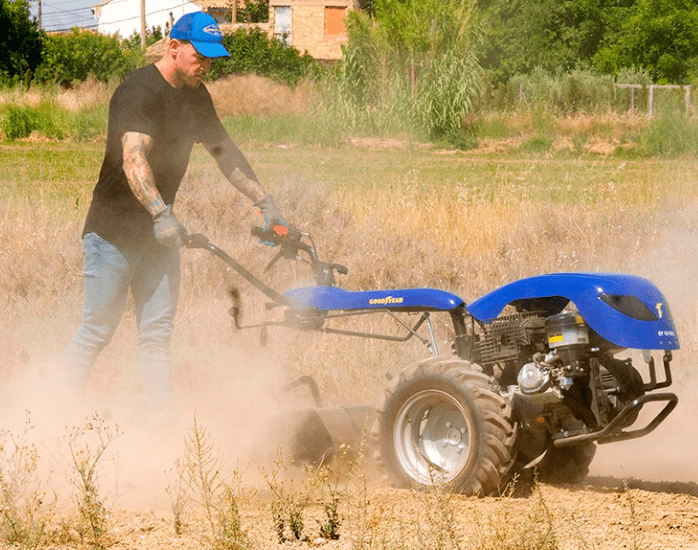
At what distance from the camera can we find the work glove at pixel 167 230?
5945 millimetres

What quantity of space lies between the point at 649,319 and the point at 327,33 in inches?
2752

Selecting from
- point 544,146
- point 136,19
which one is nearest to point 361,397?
point 544,146

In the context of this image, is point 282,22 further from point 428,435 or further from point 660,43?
point 428,435

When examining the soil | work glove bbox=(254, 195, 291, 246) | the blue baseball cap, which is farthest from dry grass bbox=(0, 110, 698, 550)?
the blue baseball cap

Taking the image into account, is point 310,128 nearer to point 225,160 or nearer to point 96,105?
point 96,105

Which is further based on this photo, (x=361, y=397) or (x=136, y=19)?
(x=136, y=19)

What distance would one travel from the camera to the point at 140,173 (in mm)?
6055

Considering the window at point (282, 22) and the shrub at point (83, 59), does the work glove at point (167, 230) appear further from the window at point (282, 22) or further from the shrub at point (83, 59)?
the window at point (282, 22)

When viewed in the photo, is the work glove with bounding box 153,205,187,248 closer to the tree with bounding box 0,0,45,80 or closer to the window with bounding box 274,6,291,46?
the tree with bounding box 0,0,45,80

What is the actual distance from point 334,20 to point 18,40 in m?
27.5

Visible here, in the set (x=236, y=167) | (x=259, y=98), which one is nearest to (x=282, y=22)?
(x=259, y=98)

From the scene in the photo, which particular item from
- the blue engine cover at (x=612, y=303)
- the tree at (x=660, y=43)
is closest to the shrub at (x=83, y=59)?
the tree at (x=660, y=43)

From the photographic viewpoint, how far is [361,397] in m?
8.27

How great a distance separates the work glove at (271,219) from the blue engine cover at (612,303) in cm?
120
